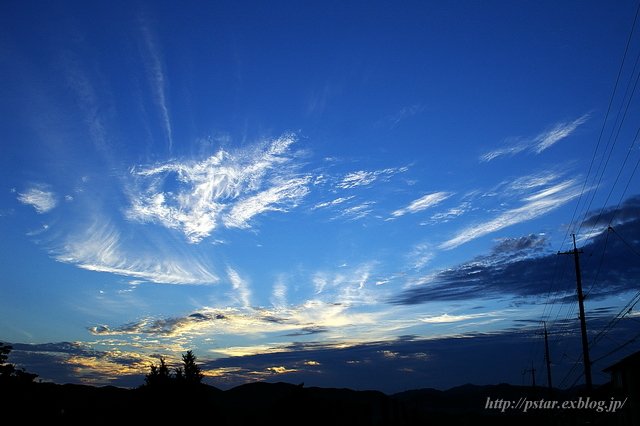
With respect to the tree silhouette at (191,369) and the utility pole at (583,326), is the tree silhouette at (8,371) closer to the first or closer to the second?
the tree silhouette at (191,369)

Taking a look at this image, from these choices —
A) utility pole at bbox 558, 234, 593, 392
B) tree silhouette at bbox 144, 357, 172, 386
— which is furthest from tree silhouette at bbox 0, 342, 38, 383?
utility pole at bbox 558, 234, 593, 392

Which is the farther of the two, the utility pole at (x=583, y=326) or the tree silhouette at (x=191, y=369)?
the tree silhouette at (x=191, y=369)

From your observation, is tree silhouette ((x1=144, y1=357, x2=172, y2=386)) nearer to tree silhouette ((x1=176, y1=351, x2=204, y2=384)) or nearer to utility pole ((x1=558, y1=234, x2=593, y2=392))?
tree silhouette ((x1=176, y1=351, x2=204, y2=384))

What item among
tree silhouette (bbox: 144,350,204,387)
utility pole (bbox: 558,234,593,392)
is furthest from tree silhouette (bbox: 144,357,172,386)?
utility pole (bbox: 558,234,593,392)

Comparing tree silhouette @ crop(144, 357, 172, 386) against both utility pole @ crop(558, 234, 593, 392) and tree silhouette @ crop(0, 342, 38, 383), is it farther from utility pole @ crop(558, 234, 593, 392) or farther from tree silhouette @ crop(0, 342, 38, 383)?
utility pole @ crop(558, 234, 593, 392)

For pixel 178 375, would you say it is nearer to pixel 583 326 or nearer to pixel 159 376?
pixel 159 376

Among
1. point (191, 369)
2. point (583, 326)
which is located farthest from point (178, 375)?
point (583, 326)

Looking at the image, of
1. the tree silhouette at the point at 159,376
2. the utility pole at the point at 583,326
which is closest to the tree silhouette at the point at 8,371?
the tree silhouette at the point at 159,376

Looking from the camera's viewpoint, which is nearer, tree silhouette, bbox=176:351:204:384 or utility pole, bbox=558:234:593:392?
utility pole, bbox=558:234:593:392

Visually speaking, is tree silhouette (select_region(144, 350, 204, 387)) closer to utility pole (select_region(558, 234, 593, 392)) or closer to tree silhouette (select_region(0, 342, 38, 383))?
tree silhouette (select_region(0, 342, 38, 383))

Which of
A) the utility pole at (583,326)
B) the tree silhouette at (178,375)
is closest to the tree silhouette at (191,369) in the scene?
the tree silhouette at (178,375)

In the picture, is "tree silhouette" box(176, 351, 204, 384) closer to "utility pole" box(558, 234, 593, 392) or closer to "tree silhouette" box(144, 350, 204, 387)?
"tree silhouette" box(144, 350, 204, 387)

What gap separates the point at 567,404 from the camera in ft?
163

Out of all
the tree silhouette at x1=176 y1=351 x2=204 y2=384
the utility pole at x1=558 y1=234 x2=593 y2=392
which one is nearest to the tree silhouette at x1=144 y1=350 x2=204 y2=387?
the tree silhouette at x1=176 y1=351 x2=204 y2=384
